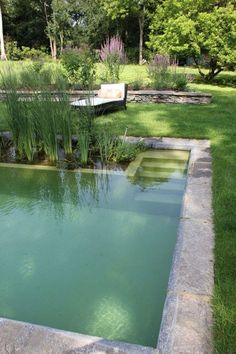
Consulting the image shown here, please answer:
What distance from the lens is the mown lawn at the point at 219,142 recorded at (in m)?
1.75

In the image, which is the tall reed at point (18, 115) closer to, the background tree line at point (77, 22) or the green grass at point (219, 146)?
the green grass at point (219, 146)

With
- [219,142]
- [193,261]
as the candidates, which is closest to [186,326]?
[193,261]

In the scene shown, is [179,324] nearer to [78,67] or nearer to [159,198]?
[159,198]

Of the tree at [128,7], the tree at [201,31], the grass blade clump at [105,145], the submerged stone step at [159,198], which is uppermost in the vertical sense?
the tree at [128,7]

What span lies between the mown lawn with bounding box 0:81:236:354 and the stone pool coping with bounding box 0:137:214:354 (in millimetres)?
59

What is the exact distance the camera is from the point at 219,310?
1.74 m

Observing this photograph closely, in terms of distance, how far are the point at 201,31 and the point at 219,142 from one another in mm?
7379

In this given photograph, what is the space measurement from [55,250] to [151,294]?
2.84 ft

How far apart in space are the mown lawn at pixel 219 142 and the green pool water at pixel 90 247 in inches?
14.6

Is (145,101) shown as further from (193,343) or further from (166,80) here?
(193,343)

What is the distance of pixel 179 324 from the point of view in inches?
64.3

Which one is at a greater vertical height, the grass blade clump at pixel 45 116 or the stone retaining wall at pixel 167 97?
the grass blade clump at pixel 45 116

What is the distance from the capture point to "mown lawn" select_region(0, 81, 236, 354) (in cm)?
175

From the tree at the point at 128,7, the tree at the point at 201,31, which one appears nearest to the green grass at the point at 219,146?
the tree at the point at 201,31
